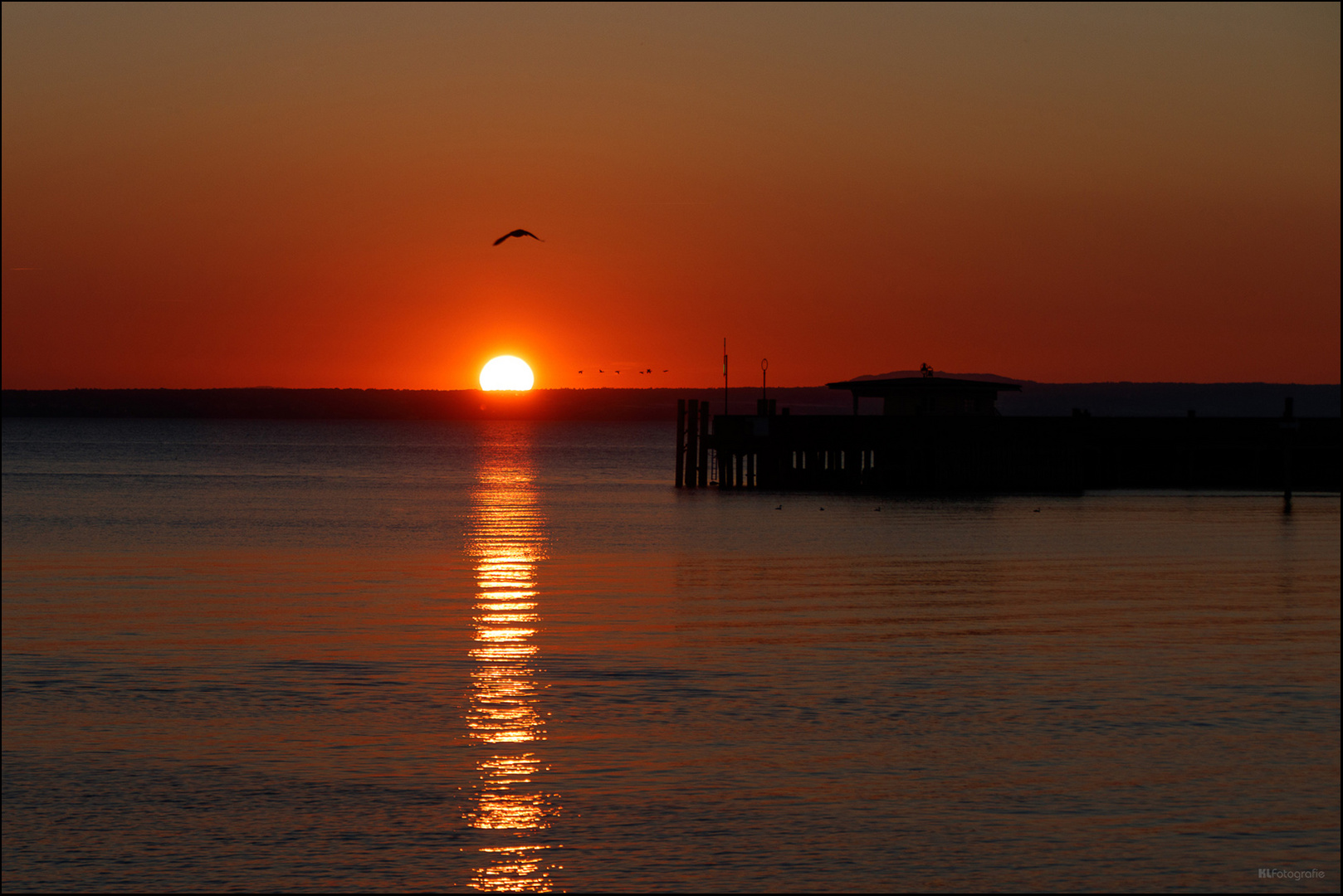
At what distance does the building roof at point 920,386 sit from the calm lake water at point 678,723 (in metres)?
30.9

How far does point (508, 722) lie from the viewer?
56.5 ft

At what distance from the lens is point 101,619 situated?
1040 inches

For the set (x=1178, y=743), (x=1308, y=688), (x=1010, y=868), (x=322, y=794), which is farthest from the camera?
(x=1308, y=688)

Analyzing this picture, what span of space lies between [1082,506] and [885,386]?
13.8 m

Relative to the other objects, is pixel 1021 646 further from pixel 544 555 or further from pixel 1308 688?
pixel 544 555

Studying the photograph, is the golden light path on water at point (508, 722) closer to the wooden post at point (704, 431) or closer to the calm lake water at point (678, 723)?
the calm lake water at point (678, 723)

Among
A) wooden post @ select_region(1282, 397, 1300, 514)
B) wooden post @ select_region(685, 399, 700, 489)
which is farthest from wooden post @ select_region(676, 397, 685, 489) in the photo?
wooden post @ select_region(1282, 397, 1300, 514)

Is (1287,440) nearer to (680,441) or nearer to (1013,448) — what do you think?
(1013,448)

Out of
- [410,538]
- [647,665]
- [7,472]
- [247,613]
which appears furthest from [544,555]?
[7,472]

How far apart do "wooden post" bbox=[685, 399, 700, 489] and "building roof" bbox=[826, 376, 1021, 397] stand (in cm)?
781

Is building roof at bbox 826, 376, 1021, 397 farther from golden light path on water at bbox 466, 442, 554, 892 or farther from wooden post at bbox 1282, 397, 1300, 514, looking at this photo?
golden light path on water at bbox 466, 442, 554, 892

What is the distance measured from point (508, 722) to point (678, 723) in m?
1.95

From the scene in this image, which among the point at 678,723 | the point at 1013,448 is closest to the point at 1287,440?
the point at 1013,448

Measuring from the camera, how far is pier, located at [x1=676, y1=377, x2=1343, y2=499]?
65312 mm
